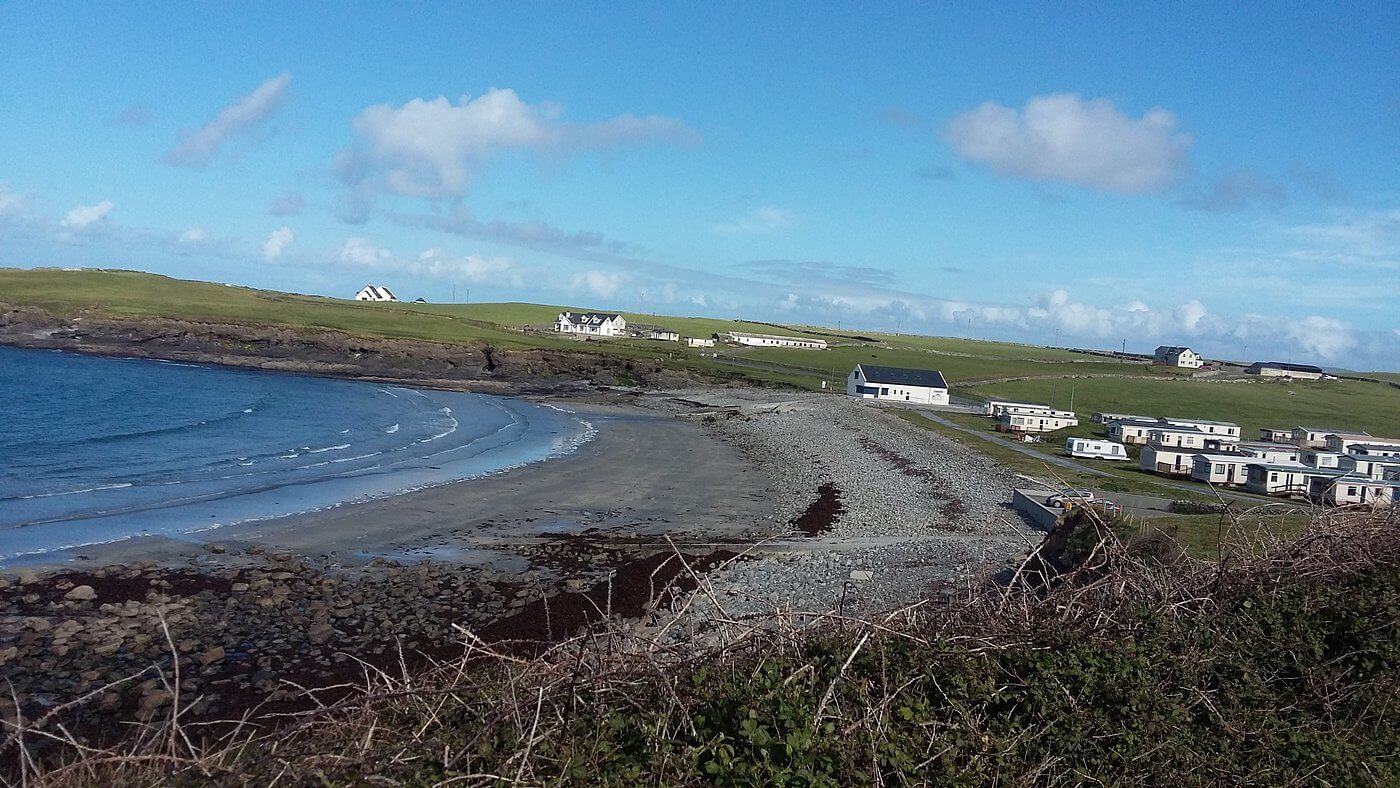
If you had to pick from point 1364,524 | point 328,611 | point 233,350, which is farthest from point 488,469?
point 233,350

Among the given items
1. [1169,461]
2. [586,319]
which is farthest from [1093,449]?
[586,319]

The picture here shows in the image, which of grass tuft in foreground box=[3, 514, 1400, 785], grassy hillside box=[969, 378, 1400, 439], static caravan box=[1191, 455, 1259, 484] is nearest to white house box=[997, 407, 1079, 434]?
grassy hillside box=[969, 378, 1400, 439]

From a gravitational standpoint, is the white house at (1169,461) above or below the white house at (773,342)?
below

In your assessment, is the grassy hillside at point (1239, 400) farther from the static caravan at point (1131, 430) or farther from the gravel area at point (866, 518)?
the gravel area at point (866, 518)

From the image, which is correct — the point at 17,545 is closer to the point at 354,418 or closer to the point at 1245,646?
the point at 1245,646

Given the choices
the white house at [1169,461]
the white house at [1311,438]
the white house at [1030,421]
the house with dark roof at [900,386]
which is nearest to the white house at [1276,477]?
the white house at [1169,461]

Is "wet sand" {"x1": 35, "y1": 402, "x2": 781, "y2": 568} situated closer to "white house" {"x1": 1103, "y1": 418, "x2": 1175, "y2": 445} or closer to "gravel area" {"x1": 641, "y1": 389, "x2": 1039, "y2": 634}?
"gravel area" {"x1": 641, "y1": 389, "x2": 1039, "y2": 634}

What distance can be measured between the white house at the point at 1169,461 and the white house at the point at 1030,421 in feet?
53.3

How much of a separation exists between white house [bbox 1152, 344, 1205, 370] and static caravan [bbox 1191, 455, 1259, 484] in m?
109

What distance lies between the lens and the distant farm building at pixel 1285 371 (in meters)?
131

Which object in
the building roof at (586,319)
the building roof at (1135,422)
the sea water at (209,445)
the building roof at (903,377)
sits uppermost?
the building roof at (586,319)

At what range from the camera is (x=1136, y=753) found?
550 cm

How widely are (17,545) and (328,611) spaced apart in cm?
964

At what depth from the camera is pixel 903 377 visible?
286ft
